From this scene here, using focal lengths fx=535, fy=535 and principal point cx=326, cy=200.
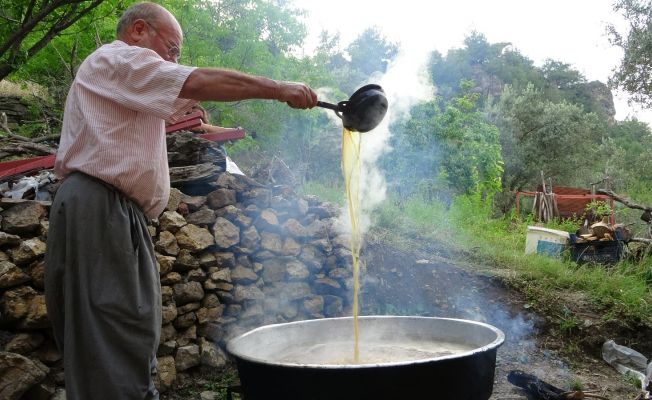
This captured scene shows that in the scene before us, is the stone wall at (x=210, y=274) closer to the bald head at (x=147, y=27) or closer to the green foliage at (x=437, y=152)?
the bald head at (x=147, y=27)

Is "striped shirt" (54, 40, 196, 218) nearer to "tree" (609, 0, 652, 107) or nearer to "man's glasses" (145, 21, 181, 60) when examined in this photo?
"man's glasses" (145, 21, 181, 60)

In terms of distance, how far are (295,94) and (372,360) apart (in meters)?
1.40

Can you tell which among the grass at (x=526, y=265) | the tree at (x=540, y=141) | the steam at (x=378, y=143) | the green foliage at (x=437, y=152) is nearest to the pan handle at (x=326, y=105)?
the steam at (x=378, y=143)

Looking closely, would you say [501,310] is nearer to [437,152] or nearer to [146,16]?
[146,16]

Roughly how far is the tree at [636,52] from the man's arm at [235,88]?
42.3 feet

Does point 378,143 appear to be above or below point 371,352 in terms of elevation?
above

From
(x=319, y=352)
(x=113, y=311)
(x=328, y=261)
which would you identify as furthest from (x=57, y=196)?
(x=328, y=261)

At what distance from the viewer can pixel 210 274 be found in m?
3.83

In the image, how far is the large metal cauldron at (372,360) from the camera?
1954mm

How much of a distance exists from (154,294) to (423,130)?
26.2 ft

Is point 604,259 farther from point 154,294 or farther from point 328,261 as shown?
point 154,294

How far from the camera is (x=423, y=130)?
9.43 m

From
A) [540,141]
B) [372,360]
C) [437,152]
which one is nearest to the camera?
[372,360]

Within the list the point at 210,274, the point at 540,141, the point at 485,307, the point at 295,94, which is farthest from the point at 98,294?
the point at 540,141
